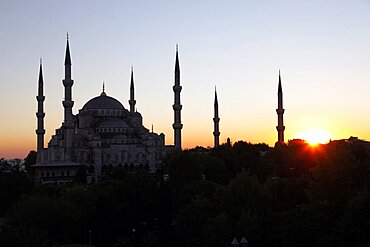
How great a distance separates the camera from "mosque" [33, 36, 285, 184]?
51.6m

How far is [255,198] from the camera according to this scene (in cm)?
2562

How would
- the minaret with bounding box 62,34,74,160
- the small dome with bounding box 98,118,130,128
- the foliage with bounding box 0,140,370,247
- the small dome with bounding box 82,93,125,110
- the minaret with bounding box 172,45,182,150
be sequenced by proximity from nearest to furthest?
1. the foliage with bounding box 0,140,370,247
2. the minaret with bounding box 62,34,74,160
3. the minaret with bounding box 172,45,182,150
4. the small dome with bounding box 98,118,130,128
5. the small dome with bounding box 82,93,125,110

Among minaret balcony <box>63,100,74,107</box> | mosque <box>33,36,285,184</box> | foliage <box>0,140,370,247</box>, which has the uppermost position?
minaret balcony <box>63,100,74,107</box>

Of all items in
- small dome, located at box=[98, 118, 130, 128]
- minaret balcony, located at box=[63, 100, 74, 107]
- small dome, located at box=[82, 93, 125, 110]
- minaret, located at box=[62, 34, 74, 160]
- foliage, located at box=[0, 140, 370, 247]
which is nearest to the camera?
foliage, located at box=[0, 140, 370, 247]

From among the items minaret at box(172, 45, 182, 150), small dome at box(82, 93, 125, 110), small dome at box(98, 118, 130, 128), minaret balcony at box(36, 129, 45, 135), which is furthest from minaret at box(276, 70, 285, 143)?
minaret balcony at box(36, 129, 45, 135)

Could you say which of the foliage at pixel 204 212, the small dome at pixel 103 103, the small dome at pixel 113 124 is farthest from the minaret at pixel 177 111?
the foliage at pixel 204 212

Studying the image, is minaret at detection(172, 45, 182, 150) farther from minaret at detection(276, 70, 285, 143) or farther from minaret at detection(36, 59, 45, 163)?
minaret at detection(36, 59, 45, 163)

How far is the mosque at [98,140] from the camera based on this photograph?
2031 inches

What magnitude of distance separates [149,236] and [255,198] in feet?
14.6

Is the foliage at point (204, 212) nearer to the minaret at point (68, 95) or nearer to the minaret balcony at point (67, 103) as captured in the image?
the minaret at point (68, 95)

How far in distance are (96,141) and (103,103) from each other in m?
7.40

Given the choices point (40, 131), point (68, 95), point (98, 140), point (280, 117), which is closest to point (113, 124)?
point (98, 140)

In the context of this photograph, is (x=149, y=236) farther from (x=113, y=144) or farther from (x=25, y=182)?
(x=113, y=144)

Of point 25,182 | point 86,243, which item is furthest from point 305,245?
point 25,182
